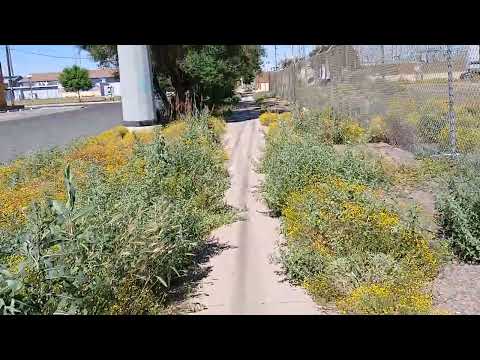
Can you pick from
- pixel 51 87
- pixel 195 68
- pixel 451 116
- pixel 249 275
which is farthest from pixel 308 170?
pixel 51 87

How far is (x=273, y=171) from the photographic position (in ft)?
23.2

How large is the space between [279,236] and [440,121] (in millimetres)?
4411

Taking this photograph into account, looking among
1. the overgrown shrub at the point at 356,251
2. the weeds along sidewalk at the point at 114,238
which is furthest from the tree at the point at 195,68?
the overgrown shrub at the point at 356,251

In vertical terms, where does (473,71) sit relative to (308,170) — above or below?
above

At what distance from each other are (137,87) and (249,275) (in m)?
12.9

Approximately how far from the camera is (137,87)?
54.2ft

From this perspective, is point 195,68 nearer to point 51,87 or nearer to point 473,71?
point 473,71

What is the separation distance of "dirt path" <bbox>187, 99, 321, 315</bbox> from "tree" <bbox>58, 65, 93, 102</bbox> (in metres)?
89.2

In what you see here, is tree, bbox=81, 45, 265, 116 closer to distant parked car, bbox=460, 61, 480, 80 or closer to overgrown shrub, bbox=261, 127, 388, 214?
distant parked car, bbox=460, 61, 480, 80

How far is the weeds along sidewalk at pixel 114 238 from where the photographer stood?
3027 mm
